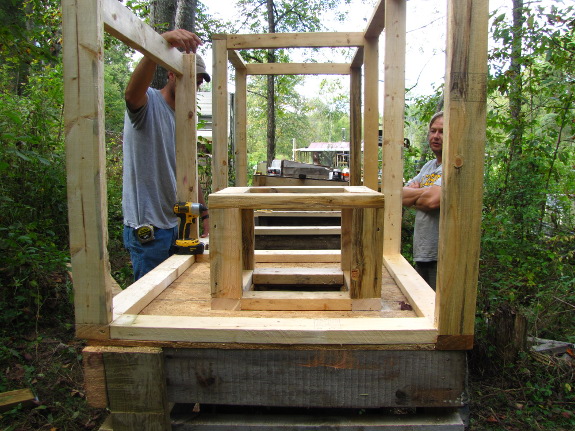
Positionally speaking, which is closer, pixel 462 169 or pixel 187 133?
pixel 462 169

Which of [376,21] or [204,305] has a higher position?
[376,21]

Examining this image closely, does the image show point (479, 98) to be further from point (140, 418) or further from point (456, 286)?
point (140, 418)

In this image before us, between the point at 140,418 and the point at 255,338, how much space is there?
448 mm

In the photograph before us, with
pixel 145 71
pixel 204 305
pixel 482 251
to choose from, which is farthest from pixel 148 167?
A: pixel 482 251

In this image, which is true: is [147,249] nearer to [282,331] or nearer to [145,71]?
[145,71]

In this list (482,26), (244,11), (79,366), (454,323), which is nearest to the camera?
(482,26)

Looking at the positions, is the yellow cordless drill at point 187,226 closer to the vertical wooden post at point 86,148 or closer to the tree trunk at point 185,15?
the vertical wooden post at point 86,148

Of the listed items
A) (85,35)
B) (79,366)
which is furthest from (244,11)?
Answer: (85,35)

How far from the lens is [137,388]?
142 centimetres

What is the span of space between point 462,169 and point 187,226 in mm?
1809

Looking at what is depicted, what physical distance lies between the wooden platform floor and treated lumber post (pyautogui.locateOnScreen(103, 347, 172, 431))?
304 mm

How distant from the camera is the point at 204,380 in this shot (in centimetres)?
142

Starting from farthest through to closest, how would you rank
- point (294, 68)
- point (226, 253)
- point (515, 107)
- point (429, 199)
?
1. point (515, 107)
2. point (294, 68)
3. point (429, 199)
4. point (226, 253)

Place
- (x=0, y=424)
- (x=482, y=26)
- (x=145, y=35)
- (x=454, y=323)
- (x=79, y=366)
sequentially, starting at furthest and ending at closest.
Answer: (x=79, y=366) < (x=0, y=424) < (x=145, y=35) < (x=454, y=323) < (x=482, y=26)
